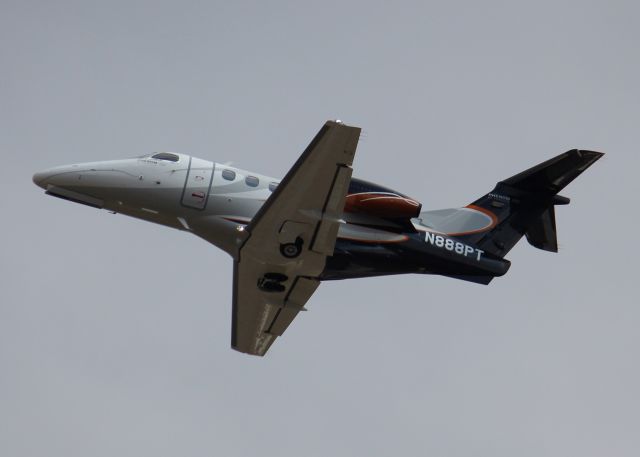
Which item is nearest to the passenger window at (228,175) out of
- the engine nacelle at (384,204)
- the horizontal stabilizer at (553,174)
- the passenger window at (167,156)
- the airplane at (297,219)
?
the airplane at (297,219)

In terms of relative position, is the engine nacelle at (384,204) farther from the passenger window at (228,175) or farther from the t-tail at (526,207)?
the t-tail at (526,207)

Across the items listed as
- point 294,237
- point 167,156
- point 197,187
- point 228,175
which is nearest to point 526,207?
point 294,237

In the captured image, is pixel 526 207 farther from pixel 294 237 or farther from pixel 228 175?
pixel 228 175

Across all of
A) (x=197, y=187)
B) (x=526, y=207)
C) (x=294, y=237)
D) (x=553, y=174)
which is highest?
(x=553, y=174)

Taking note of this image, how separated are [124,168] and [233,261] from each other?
3938 millimetres

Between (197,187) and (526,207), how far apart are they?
10.1 metres

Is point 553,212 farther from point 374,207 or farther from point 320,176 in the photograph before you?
point 320,176

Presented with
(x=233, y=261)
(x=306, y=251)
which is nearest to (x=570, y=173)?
(x=306, y=251)

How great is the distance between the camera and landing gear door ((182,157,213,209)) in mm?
24328

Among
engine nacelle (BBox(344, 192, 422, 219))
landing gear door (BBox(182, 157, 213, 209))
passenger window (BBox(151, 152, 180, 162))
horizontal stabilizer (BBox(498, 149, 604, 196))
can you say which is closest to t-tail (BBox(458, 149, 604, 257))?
horizontal stabilizer (BBox(498, 149, 604, 196))

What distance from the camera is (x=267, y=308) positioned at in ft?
89.0

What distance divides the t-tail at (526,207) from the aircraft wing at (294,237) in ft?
19.1

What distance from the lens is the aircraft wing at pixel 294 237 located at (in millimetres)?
21141

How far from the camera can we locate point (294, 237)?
75.9 feet
